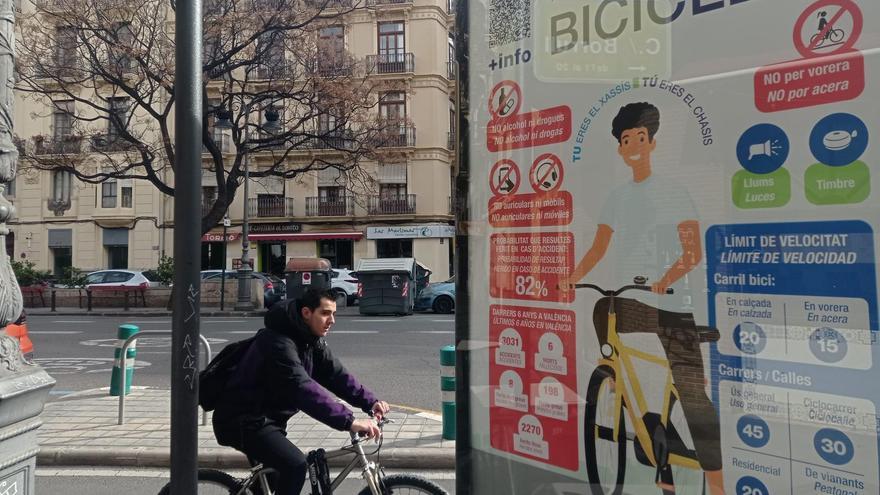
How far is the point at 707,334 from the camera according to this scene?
5.50 ft

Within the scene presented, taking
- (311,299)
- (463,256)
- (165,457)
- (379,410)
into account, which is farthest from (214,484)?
(165,457)

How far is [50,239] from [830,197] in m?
41.8

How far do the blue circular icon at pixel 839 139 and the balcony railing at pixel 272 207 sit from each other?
35565 millimetres

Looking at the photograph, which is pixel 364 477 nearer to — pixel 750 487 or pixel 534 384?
pixel 534 384

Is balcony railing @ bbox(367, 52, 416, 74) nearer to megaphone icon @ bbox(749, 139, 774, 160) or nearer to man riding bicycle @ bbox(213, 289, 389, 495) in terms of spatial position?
man riding bicycle @ bbox(213, 289, 389, 495)

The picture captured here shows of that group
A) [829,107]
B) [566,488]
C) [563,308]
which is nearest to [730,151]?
[829,107]

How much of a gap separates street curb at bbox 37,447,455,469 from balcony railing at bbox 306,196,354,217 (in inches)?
1181

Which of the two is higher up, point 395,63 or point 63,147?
point 395,63

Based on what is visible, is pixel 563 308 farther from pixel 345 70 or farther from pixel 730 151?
pixel 345 70

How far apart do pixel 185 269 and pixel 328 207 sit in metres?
33.6

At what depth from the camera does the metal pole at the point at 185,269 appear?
2482 millimetres

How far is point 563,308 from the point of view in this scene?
78.3 inches

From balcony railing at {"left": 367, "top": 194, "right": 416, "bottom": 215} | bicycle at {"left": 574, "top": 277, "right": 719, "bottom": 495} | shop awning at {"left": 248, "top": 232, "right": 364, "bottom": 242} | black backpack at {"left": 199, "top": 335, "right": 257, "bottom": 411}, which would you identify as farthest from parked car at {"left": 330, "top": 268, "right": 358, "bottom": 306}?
bicycle at {"left": 574, "top": 277, "right": 719, "bottom": 495}

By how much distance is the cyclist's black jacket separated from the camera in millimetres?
3014
